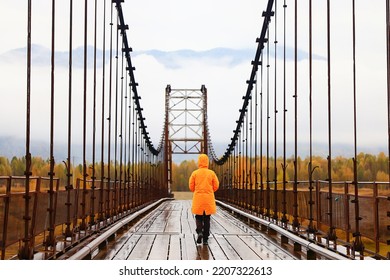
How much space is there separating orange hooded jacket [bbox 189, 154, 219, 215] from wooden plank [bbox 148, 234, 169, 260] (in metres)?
0.67

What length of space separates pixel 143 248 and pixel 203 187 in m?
1.08

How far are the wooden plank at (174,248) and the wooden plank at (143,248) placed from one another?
0.87 feet

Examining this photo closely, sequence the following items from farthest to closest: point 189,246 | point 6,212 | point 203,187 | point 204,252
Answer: point 189,246 → point 203,187 → point 204,252 → point 6,212

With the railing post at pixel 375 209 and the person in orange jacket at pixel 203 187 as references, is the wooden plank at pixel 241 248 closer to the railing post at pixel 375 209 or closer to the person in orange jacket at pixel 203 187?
the person in orange jacket at pixel 203 187

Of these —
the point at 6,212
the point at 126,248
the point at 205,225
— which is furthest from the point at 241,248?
the point at 6,212

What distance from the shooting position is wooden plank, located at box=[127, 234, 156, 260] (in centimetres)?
885

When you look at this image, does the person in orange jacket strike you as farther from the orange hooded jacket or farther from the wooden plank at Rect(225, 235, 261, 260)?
the wooden plank at Rect(225, 235, 261, 260)

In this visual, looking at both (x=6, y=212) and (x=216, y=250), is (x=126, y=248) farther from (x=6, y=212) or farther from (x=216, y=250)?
(x=6, y=212)

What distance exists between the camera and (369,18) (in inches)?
467

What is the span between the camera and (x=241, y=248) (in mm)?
10062

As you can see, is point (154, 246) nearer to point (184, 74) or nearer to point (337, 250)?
point (337, 250)
